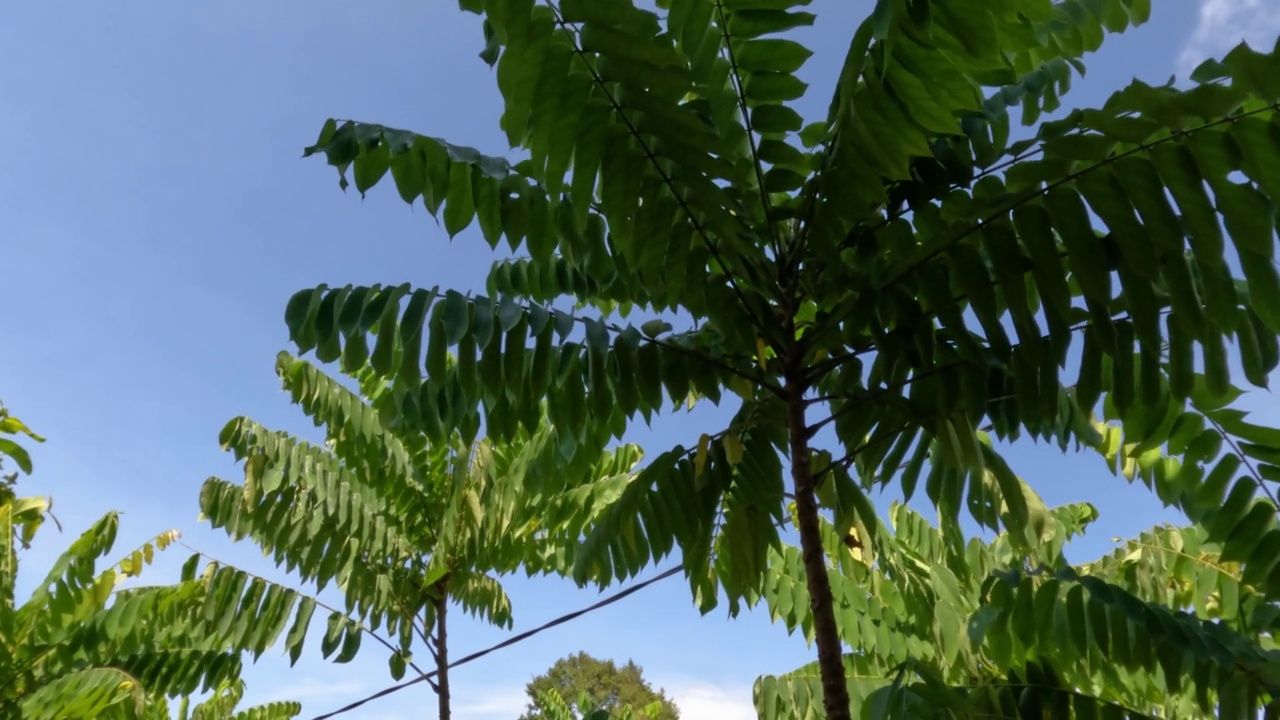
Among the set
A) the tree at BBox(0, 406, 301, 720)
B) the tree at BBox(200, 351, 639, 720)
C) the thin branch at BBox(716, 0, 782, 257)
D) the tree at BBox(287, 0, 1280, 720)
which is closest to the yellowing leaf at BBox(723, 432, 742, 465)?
the tree at BBox(287, 0, 1280, 720)

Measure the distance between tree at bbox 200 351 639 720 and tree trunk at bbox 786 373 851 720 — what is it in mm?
1987

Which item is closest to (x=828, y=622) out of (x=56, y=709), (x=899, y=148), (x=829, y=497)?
(x=829, y=497)

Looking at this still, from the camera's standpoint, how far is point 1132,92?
4.51 feet

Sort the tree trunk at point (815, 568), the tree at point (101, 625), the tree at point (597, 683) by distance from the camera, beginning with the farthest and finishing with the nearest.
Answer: the tree at point (597, 683)
the tree at point (101, 625)
the tree trunk at point (815, 568)

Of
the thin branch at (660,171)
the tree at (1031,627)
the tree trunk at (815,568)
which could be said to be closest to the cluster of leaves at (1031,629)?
the tree at (1031,627)

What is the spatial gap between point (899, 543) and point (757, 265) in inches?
129

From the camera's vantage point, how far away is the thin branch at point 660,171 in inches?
60.6

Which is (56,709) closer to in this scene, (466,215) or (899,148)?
(466,215)

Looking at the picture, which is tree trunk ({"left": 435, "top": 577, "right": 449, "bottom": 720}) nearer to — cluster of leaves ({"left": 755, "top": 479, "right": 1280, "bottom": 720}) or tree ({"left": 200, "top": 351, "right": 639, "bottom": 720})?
tree ({"left": 200, "top": 351, "right": 639, "bottom": 720})

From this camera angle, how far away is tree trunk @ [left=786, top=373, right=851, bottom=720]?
1.87 metres

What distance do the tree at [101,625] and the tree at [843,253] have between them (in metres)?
3.02

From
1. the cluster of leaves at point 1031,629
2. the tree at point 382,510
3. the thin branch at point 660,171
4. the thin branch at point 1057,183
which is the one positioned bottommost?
the cluster of leaves at point 1031,629

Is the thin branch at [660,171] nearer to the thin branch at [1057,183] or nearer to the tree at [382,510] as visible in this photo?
the thin branch at [1057,183]

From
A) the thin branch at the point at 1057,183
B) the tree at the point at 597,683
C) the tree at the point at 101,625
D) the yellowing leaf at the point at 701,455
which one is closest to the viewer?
the thin branch at the point at 1057,183
